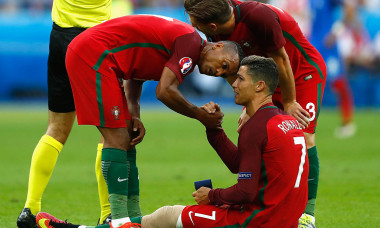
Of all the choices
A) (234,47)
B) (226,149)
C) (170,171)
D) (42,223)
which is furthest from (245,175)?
(170,171)

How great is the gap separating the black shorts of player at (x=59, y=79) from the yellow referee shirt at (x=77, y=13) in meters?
0.18

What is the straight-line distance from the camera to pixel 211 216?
5.34 meters

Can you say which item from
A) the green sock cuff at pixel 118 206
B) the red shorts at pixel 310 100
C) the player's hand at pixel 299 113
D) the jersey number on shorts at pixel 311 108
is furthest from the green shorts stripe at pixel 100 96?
the jersey number on shorts at pixel 311 108

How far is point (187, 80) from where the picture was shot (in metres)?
21.5

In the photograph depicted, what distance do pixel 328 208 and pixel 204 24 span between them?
8.57 feet

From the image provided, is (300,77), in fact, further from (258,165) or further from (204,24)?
(258,165)

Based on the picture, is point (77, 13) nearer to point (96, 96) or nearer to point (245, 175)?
point (96, 96)

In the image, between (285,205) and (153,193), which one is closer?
(285,205)

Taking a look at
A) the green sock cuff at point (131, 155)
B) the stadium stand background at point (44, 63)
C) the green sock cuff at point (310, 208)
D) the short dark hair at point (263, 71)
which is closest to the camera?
the short dark hair at point (263, 71)

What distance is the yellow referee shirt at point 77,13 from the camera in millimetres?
6898

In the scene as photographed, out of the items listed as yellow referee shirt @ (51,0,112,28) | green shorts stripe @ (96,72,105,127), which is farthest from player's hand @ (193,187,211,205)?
yellow referee shirt @ (51,0,112,28)

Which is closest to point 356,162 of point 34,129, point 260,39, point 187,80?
point 260,39

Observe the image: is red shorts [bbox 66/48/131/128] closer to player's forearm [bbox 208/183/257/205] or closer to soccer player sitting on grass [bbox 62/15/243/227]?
soccer player sitting on grass [bbox 62/15/243/227]

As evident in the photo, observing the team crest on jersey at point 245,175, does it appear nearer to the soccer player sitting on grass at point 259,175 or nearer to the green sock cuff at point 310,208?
the soccer player sitting on grass at point 259,175
